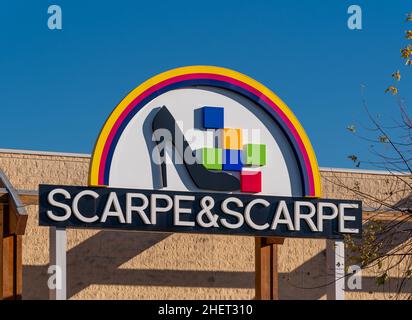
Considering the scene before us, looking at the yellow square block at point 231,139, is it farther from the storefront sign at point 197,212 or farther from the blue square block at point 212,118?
the storefront sign at point 197,212

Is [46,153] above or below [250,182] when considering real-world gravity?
above

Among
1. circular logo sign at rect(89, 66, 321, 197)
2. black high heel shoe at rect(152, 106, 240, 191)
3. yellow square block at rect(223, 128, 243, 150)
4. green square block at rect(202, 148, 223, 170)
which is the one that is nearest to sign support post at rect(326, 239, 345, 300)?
circular logo sign at rect(89, 66, 321, 197)

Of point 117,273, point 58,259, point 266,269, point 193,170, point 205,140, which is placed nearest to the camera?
point 58,259

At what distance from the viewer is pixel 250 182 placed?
27125 mm

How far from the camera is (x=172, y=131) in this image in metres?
26.6

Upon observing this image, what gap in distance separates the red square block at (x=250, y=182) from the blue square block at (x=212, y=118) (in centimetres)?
138

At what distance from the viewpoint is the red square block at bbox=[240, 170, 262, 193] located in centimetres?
2706

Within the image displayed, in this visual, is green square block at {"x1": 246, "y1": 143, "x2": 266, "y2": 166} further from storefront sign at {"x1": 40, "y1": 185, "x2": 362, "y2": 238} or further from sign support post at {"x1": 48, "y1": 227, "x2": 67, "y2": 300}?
sign support post at {"x1": 48, "y1": 227, "x2": 67, "y2": 300}

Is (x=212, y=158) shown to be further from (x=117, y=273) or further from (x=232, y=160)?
(x=117, y=273)

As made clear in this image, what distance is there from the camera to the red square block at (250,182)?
2706 cm

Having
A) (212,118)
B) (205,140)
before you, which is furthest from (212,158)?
(212,118)

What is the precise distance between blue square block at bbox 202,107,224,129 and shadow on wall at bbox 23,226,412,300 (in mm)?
3967

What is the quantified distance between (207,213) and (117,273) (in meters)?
3.79
